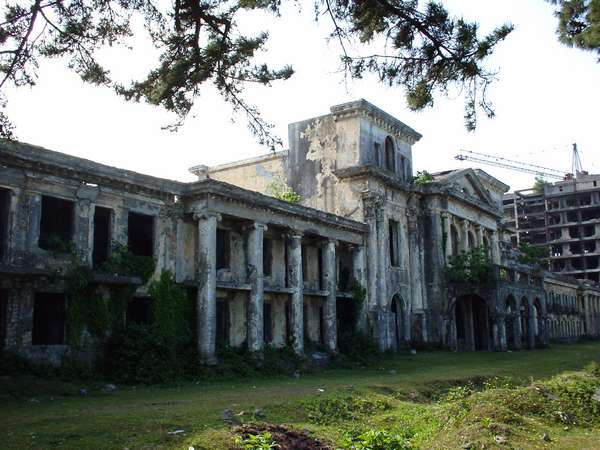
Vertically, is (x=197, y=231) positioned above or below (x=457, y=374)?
above

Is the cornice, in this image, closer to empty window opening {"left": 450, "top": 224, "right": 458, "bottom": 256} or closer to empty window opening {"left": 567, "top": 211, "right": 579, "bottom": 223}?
empty window opening {"left": 450, "top": 224, "right": 458, "bottom": 256}

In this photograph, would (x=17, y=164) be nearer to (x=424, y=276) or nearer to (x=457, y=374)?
(x=457, y=374)

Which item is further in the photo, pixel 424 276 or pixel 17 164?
pixel 424 276

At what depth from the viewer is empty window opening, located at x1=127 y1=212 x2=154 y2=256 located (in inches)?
812

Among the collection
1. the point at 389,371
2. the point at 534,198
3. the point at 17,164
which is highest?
the point at 534,198

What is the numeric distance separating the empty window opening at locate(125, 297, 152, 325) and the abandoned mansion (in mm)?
47

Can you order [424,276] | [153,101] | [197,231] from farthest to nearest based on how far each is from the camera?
[424,276], [197,231], [153,101]

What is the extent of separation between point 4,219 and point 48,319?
289cm

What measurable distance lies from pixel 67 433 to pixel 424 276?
89.1ft

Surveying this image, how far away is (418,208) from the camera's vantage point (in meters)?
34.9

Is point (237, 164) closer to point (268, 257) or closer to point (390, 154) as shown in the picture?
point (390, 154)

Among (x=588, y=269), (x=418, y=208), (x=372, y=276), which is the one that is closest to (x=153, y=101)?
(x=372, y=276)

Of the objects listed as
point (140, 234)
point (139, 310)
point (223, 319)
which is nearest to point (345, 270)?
point (223, 319)

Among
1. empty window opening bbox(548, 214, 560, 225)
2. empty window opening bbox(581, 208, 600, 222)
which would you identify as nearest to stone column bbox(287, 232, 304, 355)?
empty window opening bbox(581, 208, 600, 222)
